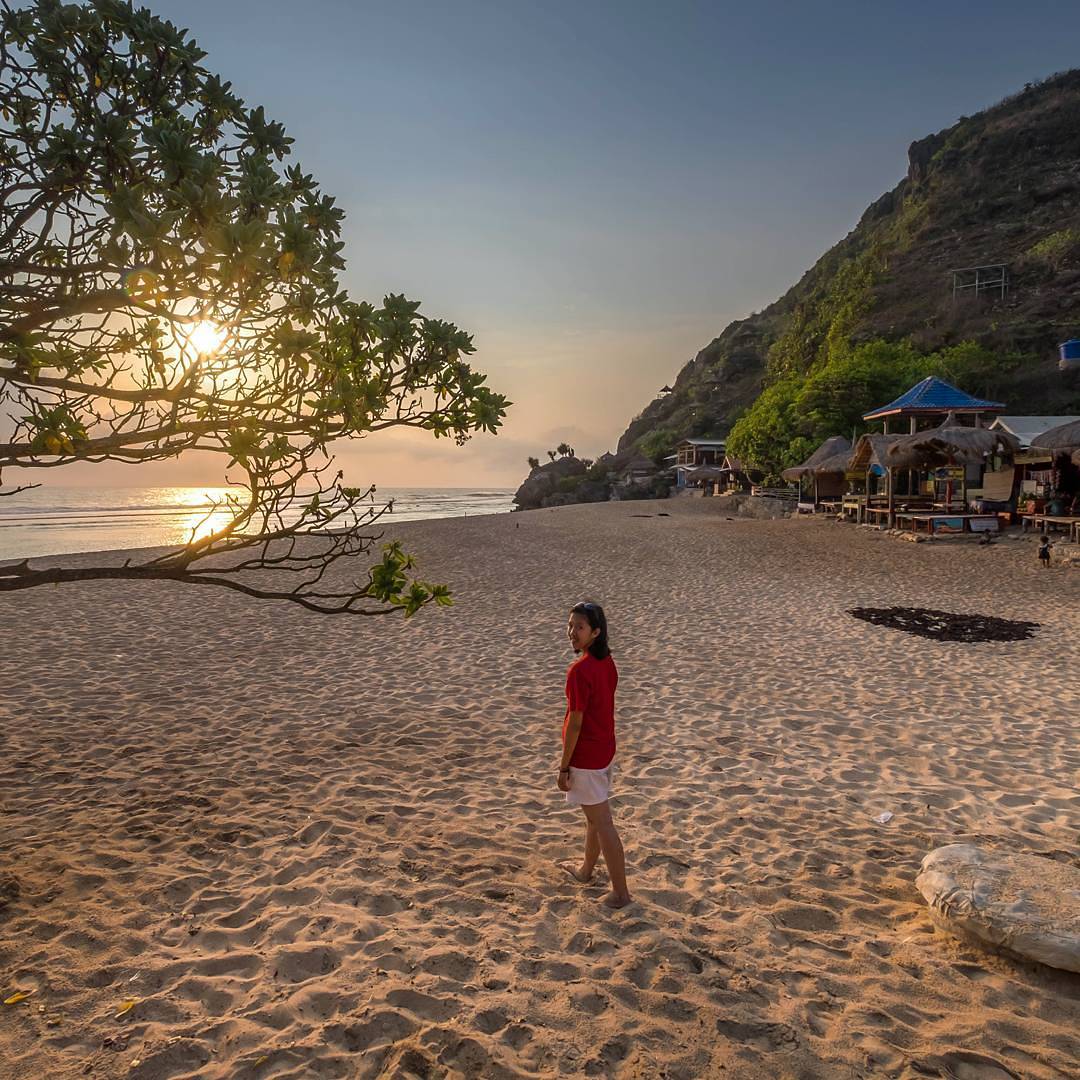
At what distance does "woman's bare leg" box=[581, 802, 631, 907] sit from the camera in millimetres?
3898

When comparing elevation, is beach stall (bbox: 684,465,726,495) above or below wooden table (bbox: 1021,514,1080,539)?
above

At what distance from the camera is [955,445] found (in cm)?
2216

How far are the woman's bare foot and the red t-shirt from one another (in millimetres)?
899

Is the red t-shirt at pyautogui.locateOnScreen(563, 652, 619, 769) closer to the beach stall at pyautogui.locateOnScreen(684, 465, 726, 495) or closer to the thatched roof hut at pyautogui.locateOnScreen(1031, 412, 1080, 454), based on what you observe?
the thatched roof hut at pyautogui.locateOnScreen(1031, 412, 1080, 454)

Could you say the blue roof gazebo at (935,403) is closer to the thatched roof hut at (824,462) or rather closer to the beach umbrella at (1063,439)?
the thatched roof hut at (824,462)

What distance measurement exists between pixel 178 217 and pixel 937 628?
12.5 m

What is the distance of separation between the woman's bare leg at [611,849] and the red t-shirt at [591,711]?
29 centimetres

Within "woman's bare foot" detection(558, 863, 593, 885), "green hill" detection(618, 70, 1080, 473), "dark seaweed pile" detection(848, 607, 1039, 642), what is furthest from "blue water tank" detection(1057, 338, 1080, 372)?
"woman's bare foot" detection(558, 863, 593, 885)

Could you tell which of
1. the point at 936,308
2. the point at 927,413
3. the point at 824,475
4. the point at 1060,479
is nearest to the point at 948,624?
the point at 1060,479

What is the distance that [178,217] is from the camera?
2.98 m

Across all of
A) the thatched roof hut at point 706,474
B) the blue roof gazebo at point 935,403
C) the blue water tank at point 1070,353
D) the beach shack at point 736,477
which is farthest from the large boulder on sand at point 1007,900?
the thatched roof hut at point 706,474

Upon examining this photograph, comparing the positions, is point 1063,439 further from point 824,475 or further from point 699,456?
point 699,456

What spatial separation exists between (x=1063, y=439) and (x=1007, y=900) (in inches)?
721

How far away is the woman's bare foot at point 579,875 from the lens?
4.25m
